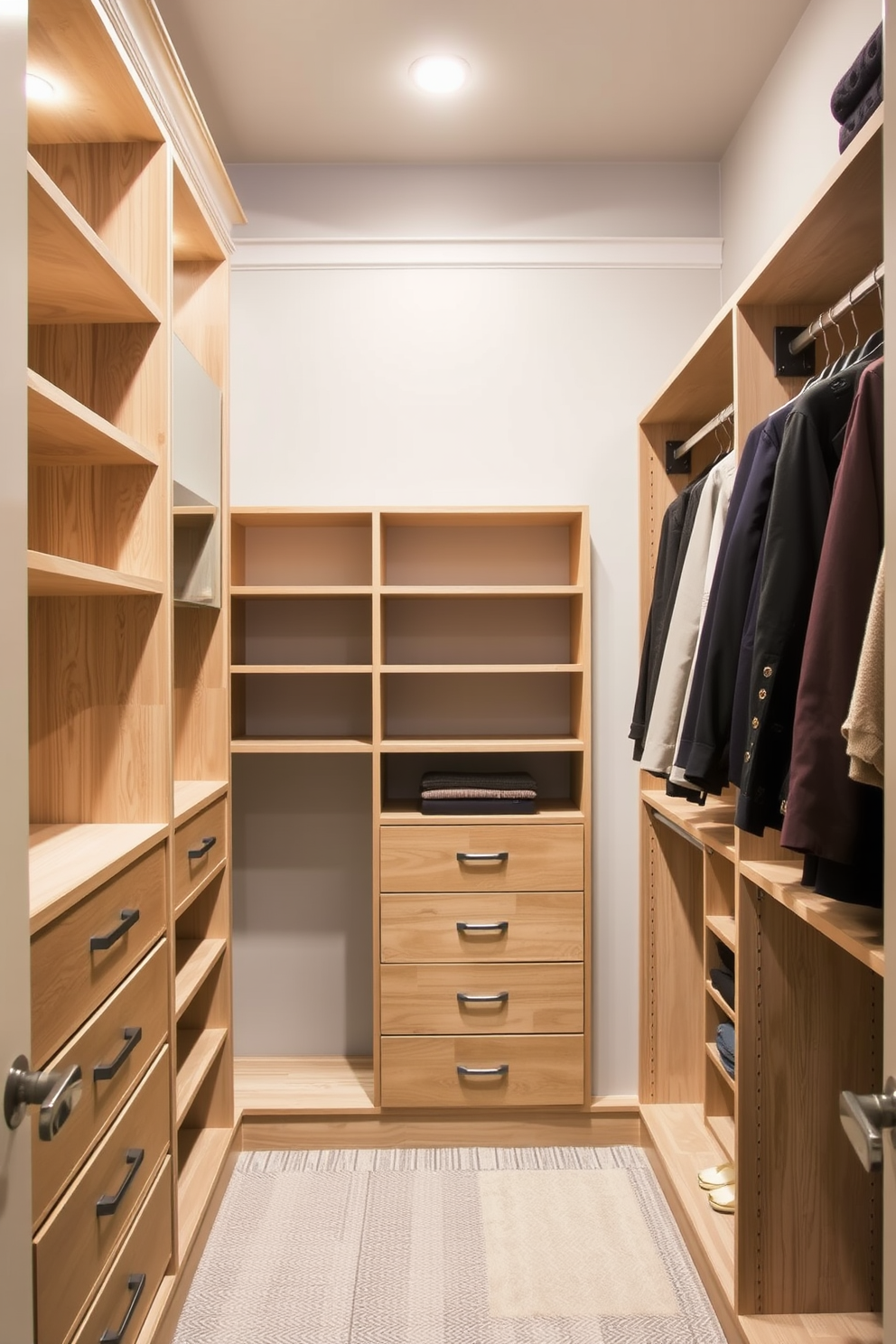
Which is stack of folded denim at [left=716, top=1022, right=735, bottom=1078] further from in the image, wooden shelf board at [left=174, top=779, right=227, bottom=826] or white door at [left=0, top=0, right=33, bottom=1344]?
white door at [left=0, top=0, right=33, bottom=1344]

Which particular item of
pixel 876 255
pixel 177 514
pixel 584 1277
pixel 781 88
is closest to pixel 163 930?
pixel 177 514

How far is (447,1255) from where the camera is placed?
1.98 meters

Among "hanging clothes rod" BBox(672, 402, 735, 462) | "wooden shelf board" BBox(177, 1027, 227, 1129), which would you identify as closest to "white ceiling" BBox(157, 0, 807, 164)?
"hanging clothes rod" BBox(672, 402, 735, 462)

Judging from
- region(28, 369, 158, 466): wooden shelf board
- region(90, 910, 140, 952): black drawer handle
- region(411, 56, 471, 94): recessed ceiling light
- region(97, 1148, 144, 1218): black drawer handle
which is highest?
region(411, 56, 471, 94): recessed ceiling light

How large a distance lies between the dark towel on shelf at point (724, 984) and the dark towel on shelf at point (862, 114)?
175cm

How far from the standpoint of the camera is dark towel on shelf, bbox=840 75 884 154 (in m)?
A: 1.17

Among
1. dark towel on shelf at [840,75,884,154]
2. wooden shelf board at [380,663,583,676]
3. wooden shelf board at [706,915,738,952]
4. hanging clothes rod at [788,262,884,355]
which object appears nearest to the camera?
dark towel on shelf at [840,75,884,154]

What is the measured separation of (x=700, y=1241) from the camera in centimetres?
188

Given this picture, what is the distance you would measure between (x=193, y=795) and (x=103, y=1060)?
0.75m

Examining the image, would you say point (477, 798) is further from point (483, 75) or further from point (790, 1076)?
point (483, 75)

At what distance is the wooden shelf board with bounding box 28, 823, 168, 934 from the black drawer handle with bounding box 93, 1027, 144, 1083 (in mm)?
288

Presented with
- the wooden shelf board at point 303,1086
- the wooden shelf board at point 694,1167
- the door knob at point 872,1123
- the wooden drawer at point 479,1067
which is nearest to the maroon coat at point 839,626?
the door knob at point 872,1123

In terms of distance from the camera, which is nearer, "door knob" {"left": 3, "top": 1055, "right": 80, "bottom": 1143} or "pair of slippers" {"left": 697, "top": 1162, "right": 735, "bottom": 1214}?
"door knob" {"left": 3, "top": 1055, "right": 80, "bottom": 1143}

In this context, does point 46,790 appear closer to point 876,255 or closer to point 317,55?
point 876,255
